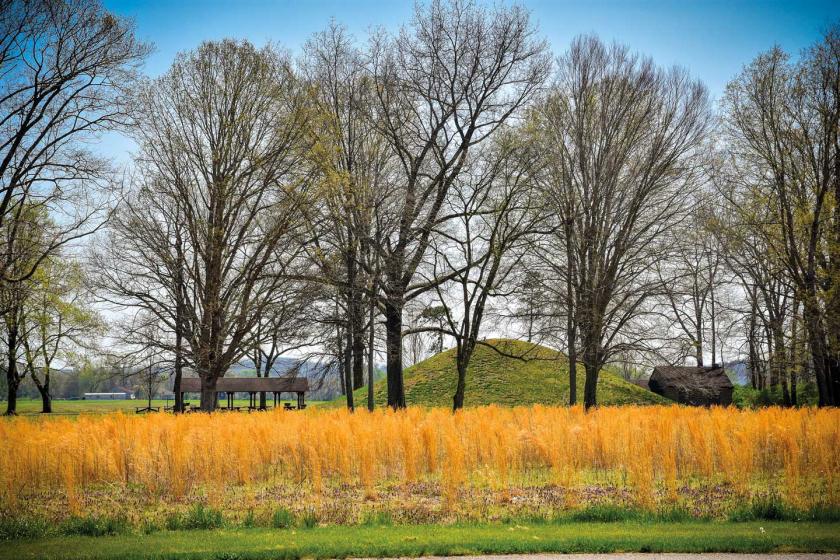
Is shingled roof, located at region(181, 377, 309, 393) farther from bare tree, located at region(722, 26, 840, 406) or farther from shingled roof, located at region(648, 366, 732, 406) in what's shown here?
bare tree, located at region(722, 26, 840, 406)

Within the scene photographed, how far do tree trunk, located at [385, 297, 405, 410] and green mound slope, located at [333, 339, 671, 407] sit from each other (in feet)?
18.5

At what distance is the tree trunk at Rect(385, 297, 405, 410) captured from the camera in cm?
2234

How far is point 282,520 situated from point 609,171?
17917 millimetres

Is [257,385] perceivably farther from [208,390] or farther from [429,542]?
[429,542]

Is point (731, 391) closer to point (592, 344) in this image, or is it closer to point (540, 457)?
point (592, 344)

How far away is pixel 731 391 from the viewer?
3778 cm

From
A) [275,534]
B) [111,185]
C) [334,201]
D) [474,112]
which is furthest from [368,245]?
[275,534]

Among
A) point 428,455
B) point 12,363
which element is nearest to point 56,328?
point 12,363

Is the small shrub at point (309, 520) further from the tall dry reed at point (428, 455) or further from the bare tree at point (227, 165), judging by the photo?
the bare tree at point (227, 165)

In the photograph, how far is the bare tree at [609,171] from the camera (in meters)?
22.7

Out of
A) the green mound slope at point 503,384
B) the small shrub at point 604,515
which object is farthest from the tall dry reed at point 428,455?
the green mound slope at point 503,384

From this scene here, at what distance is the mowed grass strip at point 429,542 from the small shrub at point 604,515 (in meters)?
0.53

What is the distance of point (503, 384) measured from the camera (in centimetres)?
3069

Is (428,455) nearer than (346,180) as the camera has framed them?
Yes
